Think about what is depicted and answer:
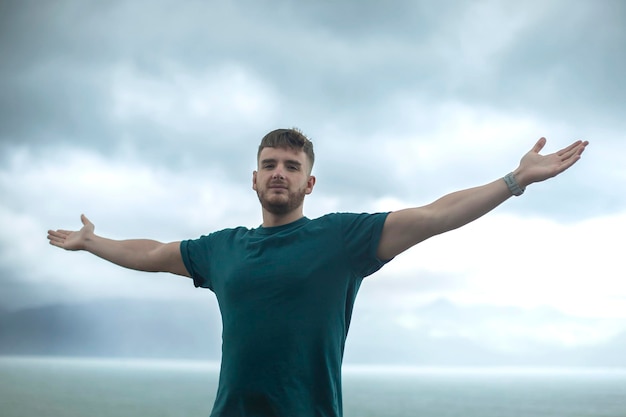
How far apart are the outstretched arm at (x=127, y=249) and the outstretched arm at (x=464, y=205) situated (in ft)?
4.56

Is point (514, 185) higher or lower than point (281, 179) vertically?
lower

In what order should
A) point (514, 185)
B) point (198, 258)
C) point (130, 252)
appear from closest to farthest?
point (514, 185), point (198, 258), point (130, 252)

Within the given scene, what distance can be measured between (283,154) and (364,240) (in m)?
0.66

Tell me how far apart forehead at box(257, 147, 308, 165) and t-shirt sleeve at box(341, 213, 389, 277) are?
0.48 m

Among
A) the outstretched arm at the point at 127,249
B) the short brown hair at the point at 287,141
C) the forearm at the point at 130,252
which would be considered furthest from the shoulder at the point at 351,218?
the forearm at the point at 130,252

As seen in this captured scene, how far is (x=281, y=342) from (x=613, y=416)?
348ft

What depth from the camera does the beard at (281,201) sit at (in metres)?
3.43

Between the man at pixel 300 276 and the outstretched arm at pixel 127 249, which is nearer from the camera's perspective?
the man at pixel 300 276

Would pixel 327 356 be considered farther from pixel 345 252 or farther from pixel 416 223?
pixel 416 223

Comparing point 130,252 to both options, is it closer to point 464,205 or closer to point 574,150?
point 464,205

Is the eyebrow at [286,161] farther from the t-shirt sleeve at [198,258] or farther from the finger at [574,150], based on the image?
the finger at [574,150]

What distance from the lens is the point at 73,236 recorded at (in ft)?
14.6

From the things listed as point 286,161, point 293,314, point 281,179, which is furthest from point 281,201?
point 293,314

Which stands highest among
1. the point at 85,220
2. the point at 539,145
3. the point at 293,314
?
the point at 85,220
